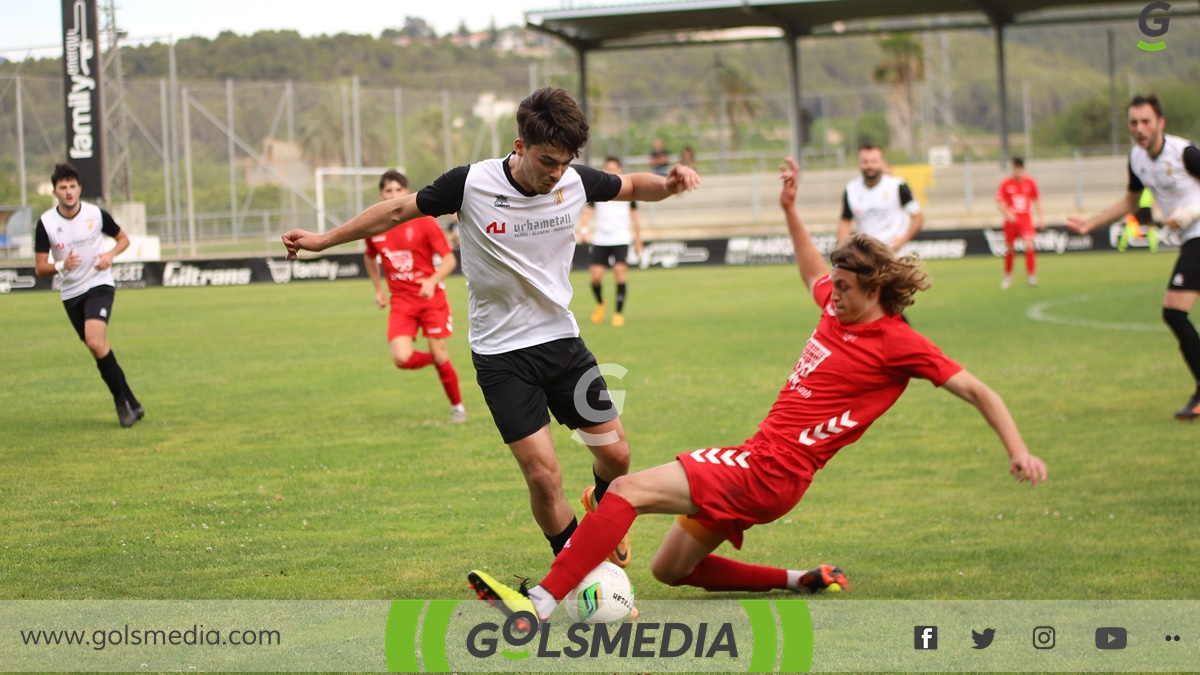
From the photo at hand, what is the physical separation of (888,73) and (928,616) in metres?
62.5

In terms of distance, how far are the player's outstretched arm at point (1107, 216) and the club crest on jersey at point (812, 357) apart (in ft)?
15.5

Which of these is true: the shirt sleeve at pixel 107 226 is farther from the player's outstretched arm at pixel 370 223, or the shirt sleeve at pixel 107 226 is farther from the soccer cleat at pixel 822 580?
the soccer cleat at pixel 822 580

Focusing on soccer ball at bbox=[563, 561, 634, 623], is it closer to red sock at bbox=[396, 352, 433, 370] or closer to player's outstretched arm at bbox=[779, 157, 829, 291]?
player's outstretched arm at bbox=[779, 157, 829, 291]

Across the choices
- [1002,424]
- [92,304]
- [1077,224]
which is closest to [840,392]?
[1002,424]

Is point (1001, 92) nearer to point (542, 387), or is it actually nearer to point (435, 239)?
point (435, 239)

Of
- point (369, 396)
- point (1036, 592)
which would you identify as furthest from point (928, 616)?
point (369, 396)

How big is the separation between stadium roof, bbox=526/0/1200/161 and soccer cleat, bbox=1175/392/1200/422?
3027cm

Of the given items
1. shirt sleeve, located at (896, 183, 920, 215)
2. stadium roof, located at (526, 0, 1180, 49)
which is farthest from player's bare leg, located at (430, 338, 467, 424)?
stadium roof, located at (526, 0, 1180, 49)

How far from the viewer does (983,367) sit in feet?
41.1

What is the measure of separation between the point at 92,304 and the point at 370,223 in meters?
5.86

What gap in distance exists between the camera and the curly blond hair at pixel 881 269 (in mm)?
4609

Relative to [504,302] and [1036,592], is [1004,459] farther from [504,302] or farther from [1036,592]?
[504,302]

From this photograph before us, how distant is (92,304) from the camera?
991 centimetres

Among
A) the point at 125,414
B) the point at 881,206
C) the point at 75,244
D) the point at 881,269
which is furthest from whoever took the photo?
the point at 881,206
